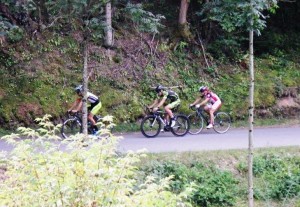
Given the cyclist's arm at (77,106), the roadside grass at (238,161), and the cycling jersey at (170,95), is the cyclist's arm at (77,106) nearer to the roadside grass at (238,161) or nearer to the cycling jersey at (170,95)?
the cycling jersey at (170,95)

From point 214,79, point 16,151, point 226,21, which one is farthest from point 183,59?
point 16,151

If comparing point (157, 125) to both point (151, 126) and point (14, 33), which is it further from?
point (14, 33)

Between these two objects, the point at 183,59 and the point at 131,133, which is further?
the point at 183,59

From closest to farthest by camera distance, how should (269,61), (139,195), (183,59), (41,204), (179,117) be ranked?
(41,204), (139,195), (179,117), (183,59), (269,61)

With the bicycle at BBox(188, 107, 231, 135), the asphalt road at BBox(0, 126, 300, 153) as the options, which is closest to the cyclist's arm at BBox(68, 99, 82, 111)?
the asphalt road at BBox(0, 126, 300, 153)

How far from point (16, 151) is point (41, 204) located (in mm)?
657

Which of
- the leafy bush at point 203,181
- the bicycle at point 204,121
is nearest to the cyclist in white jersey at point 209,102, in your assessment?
the bicycle at point 204,121

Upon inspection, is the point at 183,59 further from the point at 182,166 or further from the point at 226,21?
the point at 226,21

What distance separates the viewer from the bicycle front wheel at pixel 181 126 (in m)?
14.8

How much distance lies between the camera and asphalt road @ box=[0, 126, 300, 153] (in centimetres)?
1249

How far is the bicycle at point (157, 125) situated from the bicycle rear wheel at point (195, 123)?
0.76m

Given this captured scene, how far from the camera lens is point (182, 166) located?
35.4 ft

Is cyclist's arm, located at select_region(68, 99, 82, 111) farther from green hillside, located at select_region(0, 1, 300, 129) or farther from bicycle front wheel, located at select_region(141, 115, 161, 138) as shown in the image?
green hillside, located at select_region(0, 1, 300, 129)

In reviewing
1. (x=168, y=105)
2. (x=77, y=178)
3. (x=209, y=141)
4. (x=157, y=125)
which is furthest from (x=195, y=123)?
(x=77, y=178)
